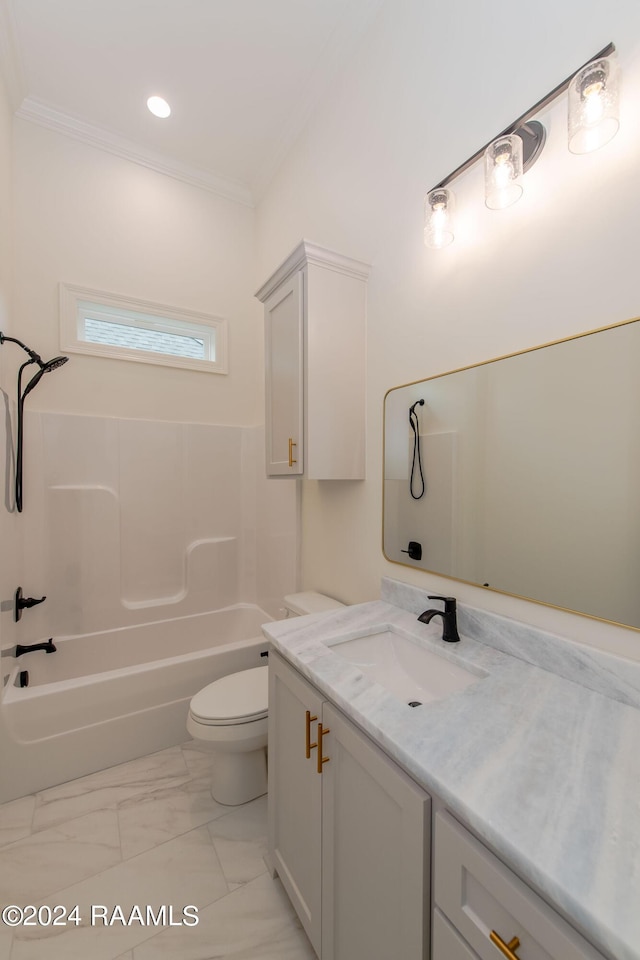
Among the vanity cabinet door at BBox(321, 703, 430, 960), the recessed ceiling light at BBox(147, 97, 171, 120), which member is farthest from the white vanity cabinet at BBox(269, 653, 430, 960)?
the recessed ceiling light at BBox(147, 97, 171, 120)

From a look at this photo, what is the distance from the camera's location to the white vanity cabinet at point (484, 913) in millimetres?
489

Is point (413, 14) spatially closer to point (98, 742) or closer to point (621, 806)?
point (621, 806)

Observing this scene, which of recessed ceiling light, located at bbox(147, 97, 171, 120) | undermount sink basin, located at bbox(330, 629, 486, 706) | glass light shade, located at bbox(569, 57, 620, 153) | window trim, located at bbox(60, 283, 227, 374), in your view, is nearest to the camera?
glass light shade, located at bbox(569, 57, 620, 153)

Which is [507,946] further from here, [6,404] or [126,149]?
[126,149]

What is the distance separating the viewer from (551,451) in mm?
1071

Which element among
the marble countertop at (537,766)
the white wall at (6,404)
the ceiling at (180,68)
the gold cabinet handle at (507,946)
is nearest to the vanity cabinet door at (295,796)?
the marble countertop at (537,766)

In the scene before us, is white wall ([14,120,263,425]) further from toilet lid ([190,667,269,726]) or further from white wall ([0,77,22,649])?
toilet lid ([190,667,269,726])

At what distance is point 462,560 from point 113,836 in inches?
66.5

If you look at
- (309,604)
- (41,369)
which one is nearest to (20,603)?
(41,369)

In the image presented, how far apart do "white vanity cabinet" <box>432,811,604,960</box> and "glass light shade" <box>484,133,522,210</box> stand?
1446 millimetres

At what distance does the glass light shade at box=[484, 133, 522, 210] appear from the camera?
3.56 ft

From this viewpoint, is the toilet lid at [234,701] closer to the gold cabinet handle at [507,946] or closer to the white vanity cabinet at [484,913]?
the white vanity cabinet at [484,913]

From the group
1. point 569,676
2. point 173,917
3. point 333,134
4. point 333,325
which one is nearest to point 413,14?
point 333,134

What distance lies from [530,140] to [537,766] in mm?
1514
